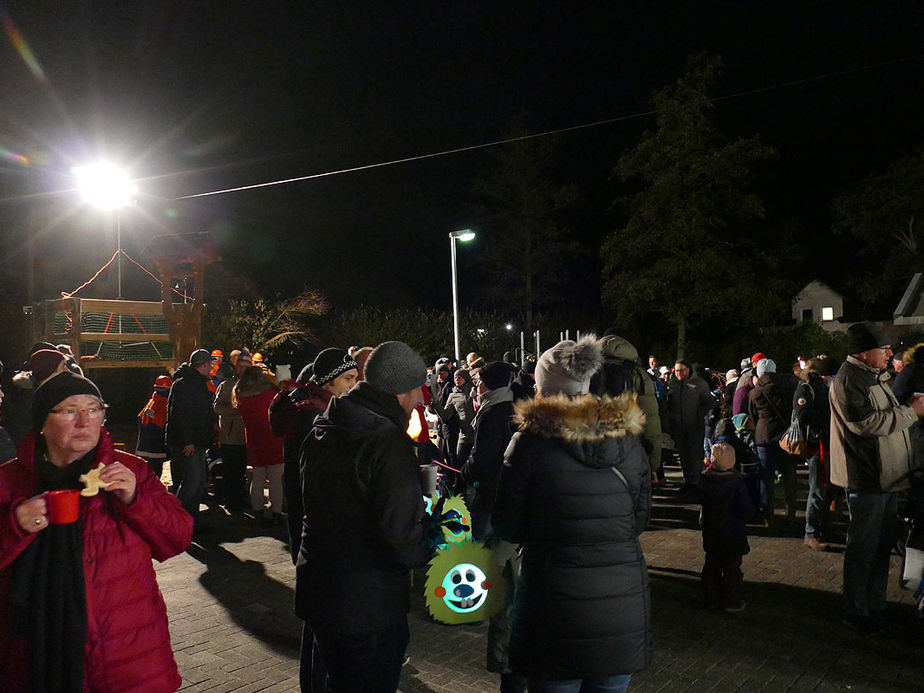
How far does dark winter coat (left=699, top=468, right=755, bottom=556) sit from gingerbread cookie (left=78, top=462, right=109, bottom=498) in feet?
14.8

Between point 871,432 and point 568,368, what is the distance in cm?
274

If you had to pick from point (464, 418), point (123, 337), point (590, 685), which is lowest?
point (590, 685)

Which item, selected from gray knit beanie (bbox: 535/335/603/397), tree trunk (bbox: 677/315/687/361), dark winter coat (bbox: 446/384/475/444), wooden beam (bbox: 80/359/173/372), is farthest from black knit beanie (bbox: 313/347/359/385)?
tree trunk (bbox: 677/315/687/361)

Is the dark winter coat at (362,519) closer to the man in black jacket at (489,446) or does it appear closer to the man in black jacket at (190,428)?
the man in black jacket at (489,446)

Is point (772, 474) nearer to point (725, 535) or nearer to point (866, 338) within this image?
point (725, 535)

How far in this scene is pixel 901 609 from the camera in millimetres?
5305

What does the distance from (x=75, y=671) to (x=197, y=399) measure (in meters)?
5.46

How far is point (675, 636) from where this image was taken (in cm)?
487

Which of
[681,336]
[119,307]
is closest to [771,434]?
[119,307]

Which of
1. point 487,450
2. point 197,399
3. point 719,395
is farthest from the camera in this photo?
point 719,395

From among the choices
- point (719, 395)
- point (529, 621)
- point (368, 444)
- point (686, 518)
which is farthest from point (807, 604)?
point (719, 395)

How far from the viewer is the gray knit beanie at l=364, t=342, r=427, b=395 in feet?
9.23

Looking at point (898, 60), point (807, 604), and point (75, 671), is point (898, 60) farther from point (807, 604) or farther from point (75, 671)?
point (75, 671)

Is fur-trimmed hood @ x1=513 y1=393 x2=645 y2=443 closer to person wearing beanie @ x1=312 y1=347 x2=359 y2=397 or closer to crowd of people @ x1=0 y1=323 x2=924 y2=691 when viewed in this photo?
crowd of people @ x1=0 y1=323 x2=924 y2=691
